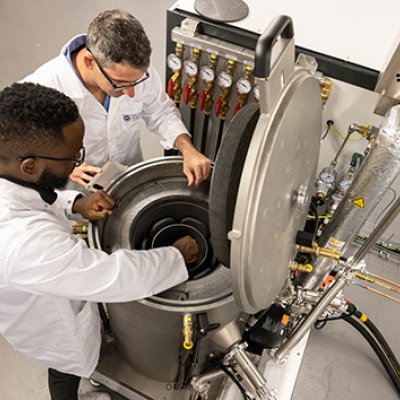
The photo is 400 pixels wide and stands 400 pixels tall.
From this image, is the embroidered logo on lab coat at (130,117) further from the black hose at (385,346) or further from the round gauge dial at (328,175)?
the black hose at (385,346)

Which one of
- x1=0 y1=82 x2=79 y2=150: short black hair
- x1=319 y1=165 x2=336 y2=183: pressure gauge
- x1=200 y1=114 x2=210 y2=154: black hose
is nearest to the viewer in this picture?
x1=0 y1=82 x2=79 y2=150: short black hair

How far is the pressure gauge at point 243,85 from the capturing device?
153cm

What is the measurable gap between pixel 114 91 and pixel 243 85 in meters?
0.51

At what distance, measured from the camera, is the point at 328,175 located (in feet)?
5.02

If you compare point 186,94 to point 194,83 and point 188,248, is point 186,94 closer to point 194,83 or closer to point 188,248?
point 194,83

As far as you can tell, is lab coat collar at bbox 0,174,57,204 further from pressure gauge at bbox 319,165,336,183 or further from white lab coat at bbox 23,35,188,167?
pressure gauge at bbox 319,165,336,183

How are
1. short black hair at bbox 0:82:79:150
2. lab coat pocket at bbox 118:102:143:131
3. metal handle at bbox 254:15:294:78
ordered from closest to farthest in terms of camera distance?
metal handle at bbox 254:15:294:78, short black hair at bbox 0:82:79:150, lab coat pocket at bbox 118:102:143:131

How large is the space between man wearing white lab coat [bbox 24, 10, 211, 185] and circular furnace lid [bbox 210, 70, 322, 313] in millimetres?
455

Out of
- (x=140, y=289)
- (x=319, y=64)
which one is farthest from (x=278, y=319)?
(x=319, y=64)

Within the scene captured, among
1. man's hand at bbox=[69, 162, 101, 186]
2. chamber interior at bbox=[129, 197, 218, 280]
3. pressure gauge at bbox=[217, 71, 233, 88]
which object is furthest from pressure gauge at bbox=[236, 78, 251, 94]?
man's hand at bbox=[69, 162, 101, 186]

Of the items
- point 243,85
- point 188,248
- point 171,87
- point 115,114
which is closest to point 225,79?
point 243,85

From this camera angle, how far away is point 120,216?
125 cm

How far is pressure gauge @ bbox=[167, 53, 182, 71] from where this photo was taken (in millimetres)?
1609

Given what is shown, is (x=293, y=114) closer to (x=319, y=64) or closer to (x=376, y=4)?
(x=319, y=64)
